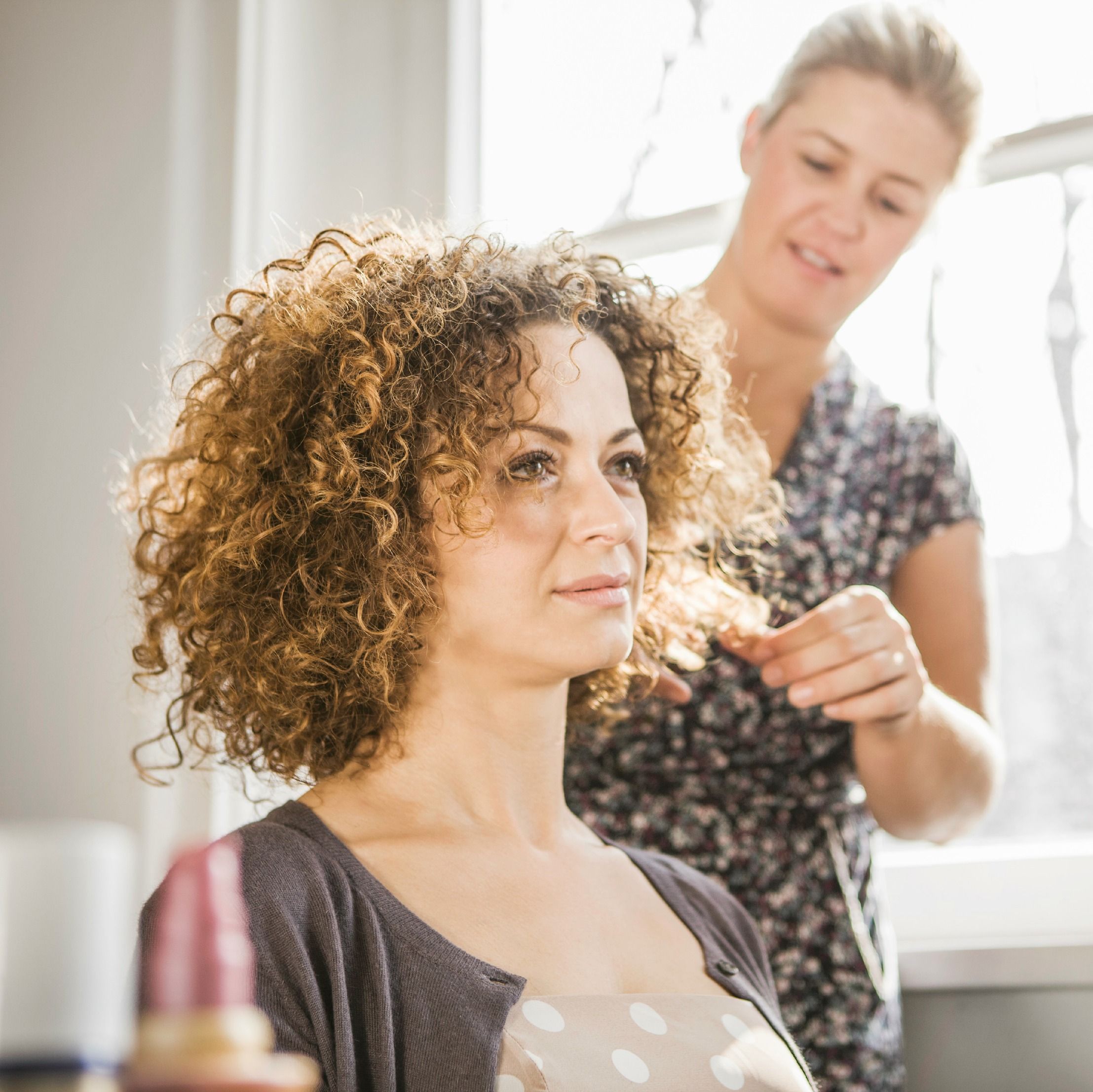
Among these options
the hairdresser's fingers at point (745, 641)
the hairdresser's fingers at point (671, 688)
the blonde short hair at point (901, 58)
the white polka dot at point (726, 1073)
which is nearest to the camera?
the white polka dot at point (726, 1073)

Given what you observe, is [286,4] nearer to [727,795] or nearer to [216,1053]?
[727,795]

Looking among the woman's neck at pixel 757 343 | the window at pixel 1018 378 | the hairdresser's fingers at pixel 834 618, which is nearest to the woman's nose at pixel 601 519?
the hairdresser's fingers at pixel 834 618

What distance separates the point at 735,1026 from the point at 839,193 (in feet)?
3.17

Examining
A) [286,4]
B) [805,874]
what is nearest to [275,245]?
[286,4]

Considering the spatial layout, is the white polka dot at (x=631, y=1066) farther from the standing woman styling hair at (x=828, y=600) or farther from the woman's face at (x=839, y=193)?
the woman's face at (x=839, y=193)

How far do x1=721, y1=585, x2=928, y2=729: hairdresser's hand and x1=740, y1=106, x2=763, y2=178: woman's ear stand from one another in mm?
624

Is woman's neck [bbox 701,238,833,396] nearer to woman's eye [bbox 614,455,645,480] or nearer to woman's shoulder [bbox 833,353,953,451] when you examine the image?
woman's shoulder [bbox 833,353,953,451]

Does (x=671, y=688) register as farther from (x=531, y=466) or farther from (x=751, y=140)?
(x=751, y=140)

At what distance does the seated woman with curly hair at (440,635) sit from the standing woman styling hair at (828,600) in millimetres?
266

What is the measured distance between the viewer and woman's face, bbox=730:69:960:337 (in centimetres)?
154

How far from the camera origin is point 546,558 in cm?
106

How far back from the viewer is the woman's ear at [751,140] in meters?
1.64

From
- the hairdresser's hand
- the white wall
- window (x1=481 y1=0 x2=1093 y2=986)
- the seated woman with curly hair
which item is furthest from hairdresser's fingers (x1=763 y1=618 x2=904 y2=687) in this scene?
the white wall

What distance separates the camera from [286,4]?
2066 mm
